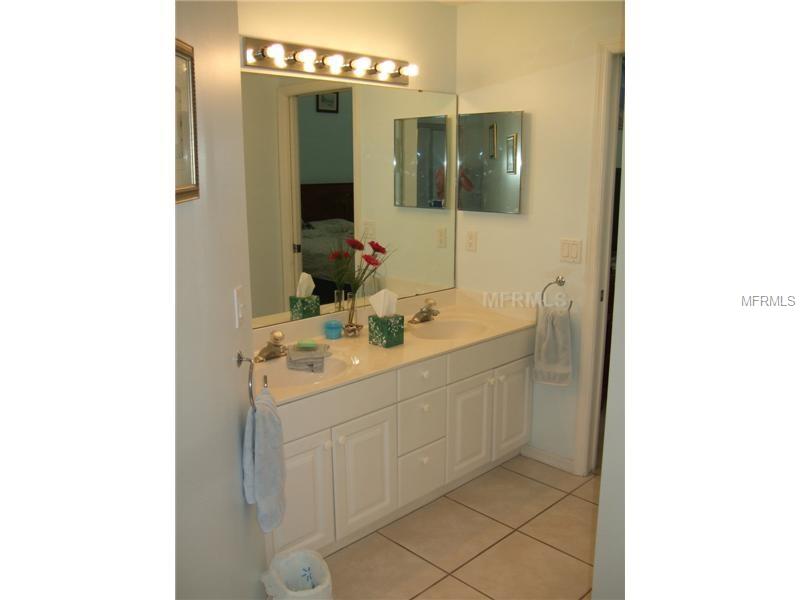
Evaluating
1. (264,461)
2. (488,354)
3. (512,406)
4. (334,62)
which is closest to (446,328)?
(488,354)

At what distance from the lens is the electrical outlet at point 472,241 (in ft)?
10.6

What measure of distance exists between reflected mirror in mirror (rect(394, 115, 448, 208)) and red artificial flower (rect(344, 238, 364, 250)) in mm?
368

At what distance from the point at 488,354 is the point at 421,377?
1.46 feet

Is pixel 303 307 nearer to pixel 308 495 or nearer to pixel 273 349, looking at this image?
pixel 273 349

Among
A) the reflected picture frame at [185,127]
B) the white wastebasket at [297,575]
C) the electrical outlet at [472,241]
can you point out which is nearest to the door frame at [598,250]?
the electrical outlet at [472,241]

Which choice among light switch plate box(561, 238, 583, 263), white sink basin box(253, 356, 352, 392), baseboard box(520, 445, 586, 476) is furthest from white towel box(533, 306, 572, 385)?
white sink basin box(253, 356, 352, 392)

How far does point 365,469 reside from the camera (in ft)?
7.78

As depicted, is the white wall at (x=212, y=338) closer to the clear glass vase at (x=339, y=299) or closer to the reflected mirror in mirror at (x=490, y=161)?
the clear glass vase at (x=339, y=299)

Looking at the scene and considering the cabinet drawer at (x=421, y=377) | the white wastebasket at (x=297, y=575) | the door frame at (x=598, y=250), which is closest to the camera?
the white wastebasket at (x=297, y=575)

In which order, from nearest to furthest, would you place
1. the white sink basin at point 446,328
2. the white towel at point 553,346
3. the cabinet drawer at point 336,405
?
the cabinet drawer at point 336,405, the white towel at point 553,346, the white sink basin at point 446,328

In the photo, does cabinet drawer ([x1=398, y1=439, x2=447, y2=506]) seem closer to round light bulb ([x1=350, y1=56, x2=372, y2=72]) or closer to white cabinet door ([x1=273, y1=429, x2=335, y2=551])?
white cabinet door ([x1=273, y1=429, x2=335, y2=551])

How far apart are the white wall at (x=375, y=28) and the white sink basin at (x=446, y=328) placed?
3.75 feet

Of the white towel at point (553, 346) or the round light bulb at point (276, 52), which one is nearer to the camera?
the round light bulb at point (276, 52)
